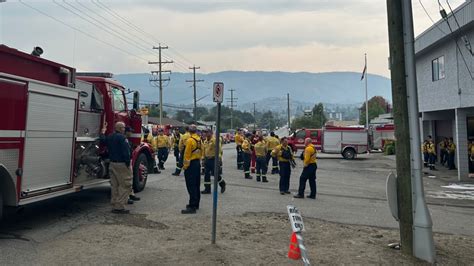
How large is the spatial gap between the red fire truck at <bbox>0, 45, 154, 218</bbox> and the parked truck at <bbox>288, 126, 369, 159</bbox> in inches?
872

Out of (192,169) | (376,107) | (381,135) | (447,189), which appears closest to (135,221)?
(192,169)

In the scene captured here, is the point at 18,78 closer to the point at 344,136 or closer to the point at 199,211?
the point at 199,211

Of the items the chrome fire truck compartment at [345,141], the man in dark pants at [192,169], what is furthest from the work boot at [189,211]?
the chrome fire truck compartment at [345,141]

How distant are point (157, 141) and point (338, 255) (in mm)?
12637

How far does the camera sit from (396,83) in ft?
20.4

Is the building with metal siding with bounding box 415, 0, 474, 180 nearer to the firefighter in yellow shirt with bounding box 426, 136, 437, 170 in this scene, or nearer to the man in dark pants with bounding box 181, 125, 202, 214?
the firefighter in yellow shirt with bounding box 426, 136, 437, 170

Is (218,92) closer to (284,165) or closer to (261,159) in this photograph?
(284,165)

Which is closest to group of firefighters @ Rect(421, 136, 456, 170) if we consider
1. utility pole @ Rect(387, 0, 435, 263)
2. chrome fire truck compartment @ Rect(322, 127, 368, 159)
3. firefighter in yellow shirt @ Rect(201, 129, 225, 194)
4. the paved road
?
chrome fire truck compartment @ Rect(322, 127, 368, 159)

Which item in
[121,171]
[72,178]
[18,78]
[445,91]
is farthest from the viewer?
[445,91]

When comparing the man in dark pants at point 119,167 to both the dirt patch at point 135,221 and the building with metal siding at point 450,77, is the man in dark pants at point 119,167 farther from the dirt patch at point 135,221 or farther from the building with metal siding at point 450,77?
the building with metal siding at point 450,77

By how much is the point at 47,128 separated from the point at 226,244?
3.69 metres

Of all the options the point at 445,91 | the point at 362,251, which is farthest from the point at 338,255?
the point at 445,91

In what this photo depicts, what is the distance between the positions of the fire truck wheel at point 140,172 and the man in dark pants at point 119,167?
198cm

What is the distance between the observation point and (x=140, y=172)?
36.3 feet
